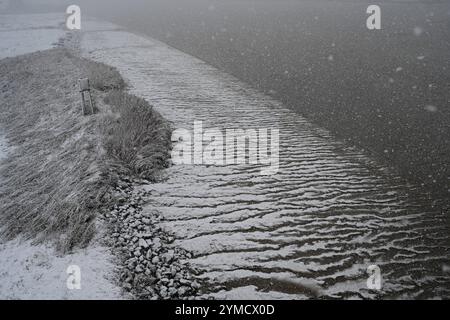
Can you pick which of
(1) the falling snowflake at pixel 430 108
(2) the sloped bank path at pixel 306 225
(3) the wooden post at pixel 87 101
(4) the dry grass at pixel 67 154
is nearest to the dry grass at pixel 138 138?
(4) the dry grass at pixel 67 154

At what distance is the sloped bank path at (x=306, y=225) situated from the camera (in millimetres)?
5453

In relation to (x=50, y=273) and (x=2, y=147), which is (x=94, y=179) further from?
(x=2, y=147)

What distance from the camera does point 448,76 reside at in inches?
596

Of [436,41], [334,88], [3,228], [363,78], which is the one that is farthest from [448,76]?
[3,228]

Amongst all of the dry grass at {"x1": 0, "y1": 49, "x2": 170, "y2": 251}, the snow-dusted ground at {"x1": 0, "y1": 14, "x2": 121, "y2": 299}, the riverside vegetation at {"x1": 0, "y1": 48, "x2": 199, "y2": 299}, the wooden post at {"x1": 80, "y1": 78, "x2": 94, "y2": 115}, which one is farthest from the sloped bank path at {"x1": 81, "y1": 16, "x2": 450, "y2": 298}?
the wooden post at {"x1": 80, "y1": 78, "x2": 94, "y2": 115}

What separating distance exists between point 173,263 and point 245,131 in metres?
5.92

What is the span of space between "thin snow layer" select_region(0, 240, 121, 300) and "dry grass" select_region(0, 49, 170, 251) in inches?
12.1

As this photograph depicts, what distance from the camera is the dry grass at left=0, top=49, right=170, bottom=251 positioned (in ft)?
21.9

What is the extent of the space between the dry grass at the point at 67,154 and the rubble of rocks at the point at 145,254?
443mm

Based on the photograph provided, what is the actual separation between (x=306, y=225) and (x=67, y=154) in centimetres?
611

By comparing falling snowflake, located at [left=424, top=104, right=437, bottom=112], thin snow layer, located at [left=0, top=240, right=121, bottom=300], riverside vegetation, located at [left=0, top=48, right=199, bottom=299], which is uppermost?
falling snowflake, located at [left=424, top=104, right=437, bottom=112]

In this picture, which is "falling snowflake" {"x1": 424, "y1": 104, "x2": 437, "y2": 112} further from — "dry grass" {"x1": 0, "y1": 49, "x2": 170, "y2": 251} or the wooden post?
the wooden post

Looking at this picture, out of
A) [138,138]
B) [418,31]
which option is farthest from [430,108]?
[418,31]
